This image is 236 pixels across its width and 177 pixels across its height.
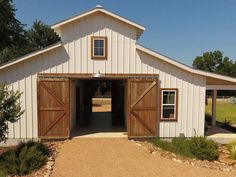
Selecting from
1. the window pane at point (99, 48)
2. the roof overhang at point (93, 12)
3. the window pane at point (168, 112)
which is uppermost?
the roof overhang at point (93, 12)

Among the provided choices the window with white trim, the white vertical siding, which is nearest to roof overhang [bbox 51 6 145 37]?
the white vertical siding

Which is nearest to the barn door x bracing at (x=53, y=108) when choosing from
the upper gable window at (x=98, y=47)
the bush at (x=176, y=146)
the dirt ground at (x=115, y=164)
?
the dirt ground at (x=115, y=164)

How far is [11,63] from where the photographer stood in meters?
10.8

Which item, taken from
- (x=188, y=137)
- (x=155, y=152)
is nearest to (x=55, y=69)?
(x=155, y=152)

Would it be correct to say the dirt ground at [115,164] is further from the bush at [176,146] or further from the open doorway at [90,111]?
the open doorway at [90,111]

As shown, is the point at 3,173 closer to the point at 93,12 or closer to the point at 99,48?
the point at 99,48

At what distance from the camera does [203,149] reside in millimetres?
10156

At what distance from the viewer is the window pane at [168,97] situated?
39.3 ft

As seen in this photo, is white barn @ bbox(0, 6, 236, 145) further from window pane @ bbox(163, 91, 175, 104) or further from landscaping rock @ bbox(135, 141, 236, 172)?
landscaping rock @ bbox(135, 141, 236, 172)

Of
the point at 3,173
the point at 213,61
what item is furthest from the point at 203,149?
the point at 213,61

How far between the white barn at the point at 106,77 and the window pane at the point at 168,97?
0.05m

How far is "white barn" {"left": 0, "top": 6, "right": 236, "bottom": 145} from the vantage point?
11.2 metres

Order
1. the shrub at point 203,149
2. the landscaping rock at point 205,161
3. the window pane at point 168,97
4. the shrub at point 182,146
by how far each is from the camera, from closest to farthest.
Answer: the landscaping rock at point 205,161 → the shrub at point 203,149 → the shrub at point 182,146 → the window pane at point 168,97

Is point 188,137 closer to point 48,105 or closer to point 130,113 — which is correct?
point 130,113
